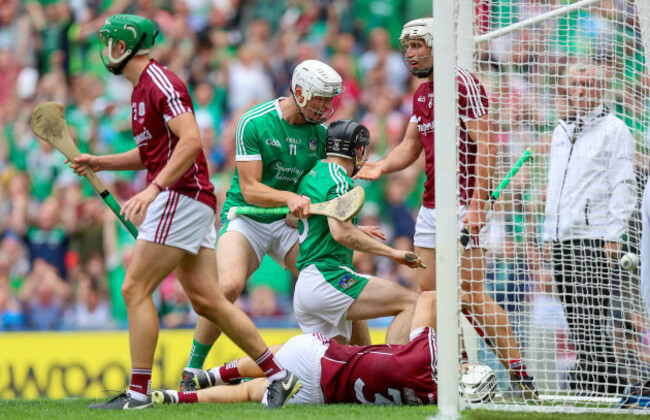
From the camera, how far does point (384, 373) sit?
5.27 m

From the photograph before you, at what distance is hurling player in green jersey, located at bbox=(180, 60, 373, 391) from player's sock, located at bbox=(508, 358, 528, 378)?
115cm

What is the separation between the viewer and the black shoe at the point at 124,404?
5109mm

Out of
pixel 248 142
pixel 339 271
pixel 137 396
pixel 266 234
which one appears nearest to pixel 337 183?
pixel 339 271

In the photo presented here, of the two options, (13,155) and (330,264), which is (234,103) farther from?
(330,264)

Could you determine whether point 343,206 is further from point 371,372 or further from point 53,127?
point 53,127

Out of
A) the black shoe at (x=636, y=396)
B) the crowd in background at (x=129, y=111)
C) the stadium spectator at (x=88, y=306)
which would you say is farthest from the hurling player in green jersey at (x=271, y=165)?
the stadium spectator at (x=88, y=306)

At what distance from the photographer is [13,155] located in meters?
11.6

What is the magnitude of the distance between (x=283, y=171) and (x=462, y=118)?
1.43 metres

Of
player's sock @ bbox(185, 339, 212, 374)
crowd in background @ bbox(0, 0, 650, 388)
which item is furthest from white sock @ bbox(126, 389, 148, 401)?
crowd in background @ bbox(0, 0, 650, 388)

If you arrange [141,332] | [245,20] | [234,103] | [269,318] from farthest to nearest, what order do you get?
[245,20] → [234,103] → [269,318] → [141,332]

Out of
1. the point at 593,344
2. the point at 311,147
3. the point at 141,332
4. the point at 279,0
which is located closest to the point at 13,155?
the point at 279,0

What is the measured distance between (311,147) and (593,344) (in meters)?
2.14

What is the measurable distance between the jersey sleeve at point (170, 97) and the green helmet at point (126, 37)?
0.24 metres

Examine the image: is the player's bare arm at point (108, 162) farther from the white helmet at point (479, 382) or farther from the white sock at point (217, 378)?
the white helmet at point (479, 382)
